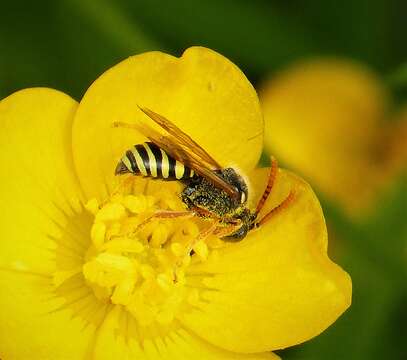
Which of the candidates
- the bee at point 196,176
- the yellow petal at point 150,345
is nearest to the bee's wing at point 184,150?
the bee at point 196,176

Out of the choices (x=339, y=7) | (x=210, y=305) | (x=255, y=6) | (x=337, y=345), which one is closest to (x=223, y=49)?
(x=255, y=6)

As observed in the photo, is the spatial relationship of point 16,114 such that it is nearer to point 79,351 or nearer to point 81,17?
point 79,351

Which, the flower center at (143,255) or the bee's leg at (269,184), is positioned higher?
the bee's leg at (269,184)

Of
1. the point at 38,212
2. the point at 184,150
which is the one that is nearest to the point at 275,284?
the point at 184,150

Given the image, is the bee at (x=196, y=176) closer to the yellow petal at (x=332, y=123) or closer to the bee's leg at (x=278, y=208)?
the bee's leg at (x=278, y=208)

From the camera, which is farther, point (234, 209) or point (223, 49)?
point (223, 49)

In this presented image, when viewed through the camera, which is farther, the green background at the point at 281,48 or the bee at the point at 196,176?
the green background at the point at 281,48
